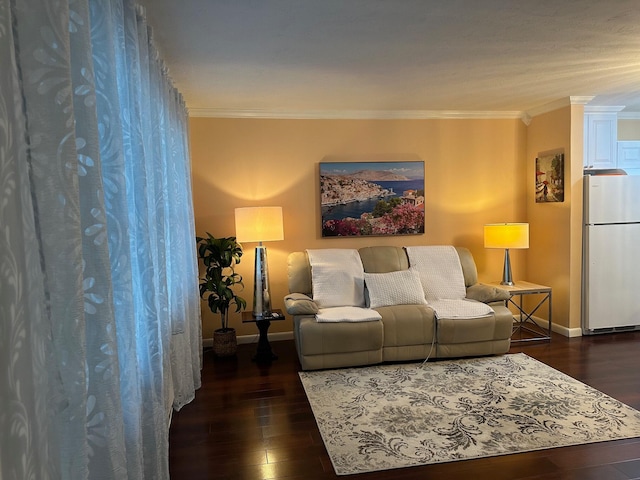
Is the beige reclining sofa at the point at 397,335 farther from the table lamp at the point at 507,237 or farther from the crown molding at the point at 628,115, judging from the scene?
the crown molding at the point at 628,115

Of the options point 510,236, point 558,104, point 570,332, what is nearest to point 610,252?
point 570,332

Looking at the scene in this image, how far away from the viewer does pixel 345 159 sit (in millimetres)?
5184

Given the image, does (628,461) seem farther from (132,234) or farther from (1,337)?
(1,337)

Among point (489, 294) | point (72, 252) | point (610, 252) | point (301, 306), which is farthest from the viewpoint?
point (610, 252)

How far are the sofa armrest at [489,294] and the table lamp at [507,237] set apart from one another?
1.66ft

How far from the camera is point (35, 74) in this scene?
1.04 m

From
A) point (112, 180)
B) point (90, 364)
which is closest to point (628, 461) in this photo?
point (90, 364)

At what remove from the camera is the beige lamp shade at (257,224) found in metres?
4.46

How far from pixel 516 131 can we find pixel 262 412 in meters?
4.34

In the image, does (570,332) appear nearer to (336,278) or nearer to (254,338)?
(336,278)

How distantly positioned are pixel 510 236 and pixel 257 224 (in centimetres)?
269

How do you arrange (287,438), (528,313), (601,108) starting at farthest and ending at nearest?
(528,313) → (601,108) → (287,438)

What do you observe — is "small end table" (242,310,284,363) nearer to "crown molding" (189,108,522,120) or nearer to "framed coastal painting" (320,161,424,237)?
"framed coastal painting" (320,161,424,237)

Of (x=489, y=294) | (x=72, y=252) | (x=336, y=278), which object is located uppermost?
(x=72, y=252)
